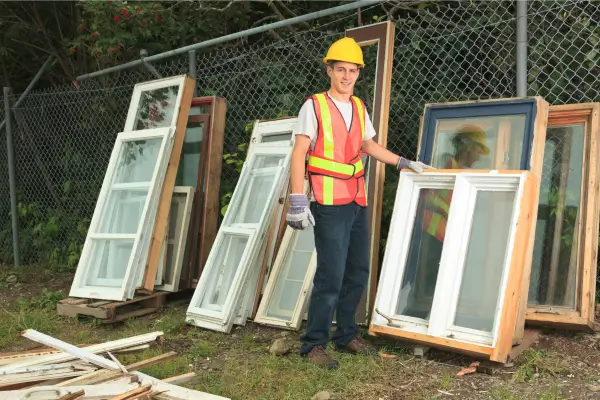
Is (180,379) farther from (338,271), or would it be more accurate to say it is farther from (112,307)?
(112,307)

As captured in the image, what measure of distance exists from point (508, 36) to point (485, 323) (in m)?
2.09

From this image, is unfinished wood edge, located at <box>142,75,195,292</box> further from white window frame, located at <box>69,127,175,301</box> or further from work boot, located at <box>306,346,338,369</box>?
work boot, located at <box>306,346,338,369</box>

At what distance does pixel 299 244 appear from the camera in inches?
185

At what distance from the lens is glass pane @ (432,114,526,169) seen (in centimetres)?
377

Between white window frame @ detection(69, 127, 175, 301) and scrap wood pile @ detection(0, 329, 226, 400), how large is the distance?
1.17 meters

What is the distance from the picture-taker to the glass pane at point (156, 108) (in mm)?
5439

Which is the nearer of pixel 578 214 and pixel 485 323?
pixel 485 323

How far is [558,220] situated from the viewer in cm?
392

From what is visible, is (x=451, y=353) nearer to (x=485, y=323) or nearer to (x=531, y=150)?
(x=485, y=323)

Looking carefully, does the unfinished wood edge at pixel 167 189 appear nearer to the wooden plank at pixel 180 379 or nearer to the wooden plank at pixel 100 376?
the wooden plank at pixel 100 376

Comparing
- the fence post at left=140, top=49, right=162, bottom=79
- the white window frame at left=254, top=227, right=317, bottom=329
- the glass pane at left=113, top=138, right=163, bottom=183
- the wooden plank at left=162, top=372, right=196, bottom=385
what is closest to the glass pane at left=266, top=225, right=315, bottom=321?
the white window frame at left=254, top=227, right=317, bottom=329

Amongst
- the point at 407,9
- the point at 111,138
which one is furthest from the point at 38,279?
the point at 407,9

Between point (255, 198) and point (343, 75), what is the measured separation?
1727mm

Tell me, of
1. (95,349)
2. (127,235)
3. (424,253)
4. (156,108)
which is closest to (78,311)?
(127,235)
